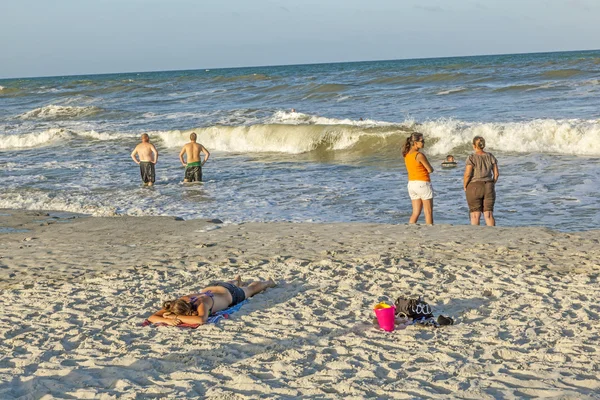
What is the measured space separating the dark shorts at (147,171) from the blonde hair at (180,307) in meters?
9.40

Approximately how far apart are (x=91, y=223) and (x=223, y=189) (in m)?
3.89

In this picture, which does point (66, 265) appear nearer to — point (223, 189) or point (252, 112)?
point (223, 189)

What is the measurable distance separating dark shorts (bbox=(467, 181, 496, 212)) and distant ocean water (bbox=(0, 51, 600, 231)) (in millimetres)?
1018

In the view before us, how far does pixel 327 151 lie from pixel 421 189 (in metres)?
11.5

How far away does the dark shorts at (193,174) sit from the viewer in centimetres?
1553

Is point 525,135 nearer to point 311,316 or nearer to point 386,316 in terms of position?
point 311,316

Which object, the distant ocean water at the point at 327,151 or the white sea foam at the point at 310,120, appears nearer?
the distant ocean water at the point at 327,151

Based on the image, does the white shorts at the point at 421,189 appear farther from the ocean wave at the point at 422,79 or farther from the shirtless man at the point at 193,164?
the ocean wave at the point at 422,79

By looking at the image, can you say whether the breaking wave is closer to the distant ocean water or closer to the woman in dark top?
the distant ocean water

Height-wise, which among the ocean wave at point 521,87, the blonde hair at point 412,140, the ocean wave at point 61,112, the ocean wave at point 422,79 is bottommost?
the ocean wave at point 61,112

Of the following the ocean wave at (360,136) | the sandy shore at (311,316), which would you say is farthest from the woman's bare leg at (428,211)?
the ocean wave at (360,136)

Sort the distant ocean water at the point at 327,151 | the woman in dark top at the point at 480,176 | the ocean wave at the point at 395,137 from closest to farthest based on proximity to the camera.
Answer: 1. the woman in dark top at the point at 480,176
2. the distant ocean water at the point at 327,151
3. the ocean wave at the point at 395,137

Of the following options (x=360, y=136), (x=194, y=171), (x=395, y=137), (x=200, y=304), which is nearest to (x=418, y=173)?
(x=200, y=304)

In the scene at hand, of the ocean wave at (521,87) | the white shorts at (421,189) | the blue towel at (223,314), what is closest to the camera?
the blue towel at (223,314)
